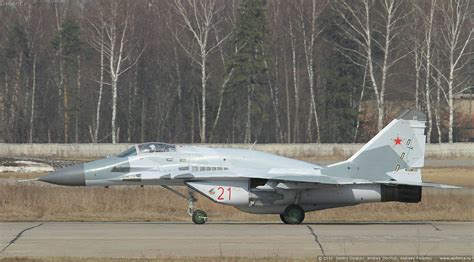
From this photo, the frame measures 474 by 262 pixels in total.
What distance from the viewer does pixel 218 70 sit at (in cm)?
6731

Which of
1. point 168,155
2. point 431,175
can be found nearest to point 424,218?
point 168,155

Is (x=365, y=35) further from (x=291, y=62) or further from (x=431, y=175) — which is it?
(x=431, y=175)

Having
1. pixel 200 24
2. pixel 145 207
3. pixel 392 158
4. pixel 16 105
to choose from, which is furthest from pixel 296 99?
pixel 392 158

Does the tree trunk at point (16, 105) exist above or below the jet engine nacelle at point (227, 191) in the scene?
above

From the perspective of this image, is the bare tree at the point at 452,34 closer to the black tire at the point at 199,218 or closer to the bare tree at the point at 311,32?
the bare tree at the point at 311,32

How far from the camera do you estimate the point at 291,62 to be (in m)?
66.5

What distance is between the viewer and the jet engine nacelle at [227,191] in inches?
882

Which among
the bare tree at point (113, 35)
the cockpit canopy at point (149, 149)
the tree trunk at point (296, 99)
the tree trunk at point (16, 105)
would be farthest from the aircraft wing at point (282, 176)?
the tree trunk at point (16, 105)

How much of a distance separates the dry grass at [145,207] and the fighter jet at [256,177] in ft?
6.54

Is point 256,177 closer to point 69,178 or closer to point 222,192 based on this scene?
point 222,192

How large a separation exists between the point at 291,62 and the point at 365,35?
8.58 m

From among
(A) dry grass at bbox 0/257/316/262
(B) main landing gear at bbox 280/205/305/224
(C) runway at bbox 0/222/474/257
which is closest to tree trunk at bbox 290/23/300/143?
(B) main landing gear at bbox 280/205/305/224

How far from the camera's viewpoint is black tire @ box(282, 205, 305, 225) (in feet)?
74.5

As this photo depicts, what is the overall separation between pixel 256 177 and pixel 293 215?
1354mm
